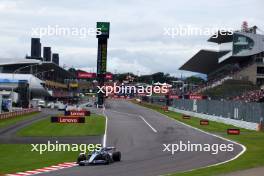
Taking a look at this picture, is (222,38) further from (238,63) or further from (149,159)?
(149,159)

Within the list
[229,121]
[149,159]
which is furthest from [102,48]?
[149,159]

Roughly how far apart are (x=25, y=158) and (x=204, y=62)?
124m

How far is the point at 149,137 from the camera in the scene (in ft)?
145

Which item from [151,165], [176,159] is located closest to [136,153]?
[176,159]

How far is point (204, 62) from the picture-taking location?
151 m

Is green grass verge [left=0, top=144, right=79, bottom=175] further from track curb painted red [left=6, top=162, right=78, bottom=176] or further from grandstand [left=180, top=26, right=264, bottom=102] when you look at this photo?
grandstand [left=180, top=26, right=264, bottom=102]

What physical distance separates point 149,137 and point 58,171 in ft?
64.6

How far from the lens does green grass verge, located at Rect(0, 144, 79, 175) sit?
26.8 metres

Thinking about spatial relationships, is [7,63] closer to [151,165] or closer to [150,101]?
[150,101]

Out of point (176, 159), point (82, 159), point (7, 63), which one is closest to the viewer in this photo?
point (82, 159)

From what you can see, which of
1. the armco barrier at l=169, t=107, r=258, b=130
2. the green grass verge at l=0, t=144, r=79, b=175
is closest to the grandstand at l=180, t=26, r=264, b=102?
the armco barrier at l=169, t=107, r=258, b=130

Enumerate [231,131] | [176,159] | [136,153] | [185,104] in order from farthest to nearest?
1. [185,104]
2. [231,131]
3. [136,153]
4. [176,159]

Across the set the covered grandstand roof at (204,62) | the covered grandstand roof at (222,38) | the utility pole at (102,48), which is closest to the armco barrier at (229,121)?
the utility pole at (102,48)

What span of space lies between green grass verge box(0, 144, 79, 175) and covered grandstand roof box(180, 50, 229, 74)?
108 m
